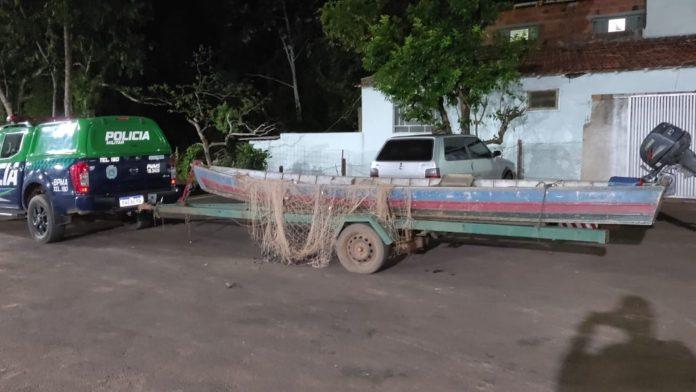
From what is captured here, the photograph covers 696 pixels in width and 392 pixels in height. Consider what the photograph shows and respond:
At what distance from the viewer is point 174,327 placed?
5480mm

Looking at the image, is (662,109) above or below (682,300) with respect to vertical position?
above

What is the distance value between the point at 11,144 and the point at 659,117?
12698 millimetres

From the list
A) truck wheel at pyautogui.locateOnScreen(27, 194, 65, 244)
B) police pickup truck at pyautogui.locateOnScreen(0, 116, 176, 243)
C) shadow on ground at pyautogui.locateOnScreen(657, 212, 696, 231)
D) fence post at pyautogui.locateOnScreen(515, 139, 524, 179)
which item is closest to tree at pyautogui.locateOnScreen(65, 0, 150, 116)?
police pickup truck at pyautogui.locateOnScreen(0, 116, 176, 243)

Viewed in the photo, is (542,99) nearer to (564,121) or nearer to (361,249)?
(564,121)

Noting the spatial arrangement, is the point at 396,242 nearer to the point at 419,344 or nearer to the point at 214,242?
the point at 419,344

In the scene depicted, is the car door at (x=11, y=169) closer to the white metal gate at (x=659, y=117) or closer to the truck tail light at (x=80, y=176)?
the truck tail light at (x=80, y=176)

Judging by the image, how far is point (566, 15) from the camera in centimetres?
2219

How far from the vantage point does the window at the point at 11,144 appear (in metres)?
10.1

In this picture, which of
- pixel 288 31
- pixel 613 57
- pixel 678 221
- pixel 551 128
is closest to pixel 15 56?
pixel 288 31

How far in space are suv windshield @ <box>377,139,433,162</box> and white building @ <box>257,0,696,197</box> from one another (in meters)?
5.29

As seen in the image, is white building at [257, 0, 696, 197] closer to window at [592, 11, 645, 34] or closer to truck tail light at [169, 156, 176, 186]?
window at [592, 11, 645, 34]

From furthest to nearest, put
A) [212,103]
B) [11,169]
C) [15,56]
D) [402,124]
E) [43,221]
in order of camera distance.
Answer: [212,103] → [15,56] → [402,124] → [11,169] → [43,221]

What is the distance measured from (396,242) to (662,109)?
8.71 metres

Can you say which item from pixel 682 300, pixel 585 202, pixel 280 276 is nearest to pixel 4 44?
pixel 280 276
